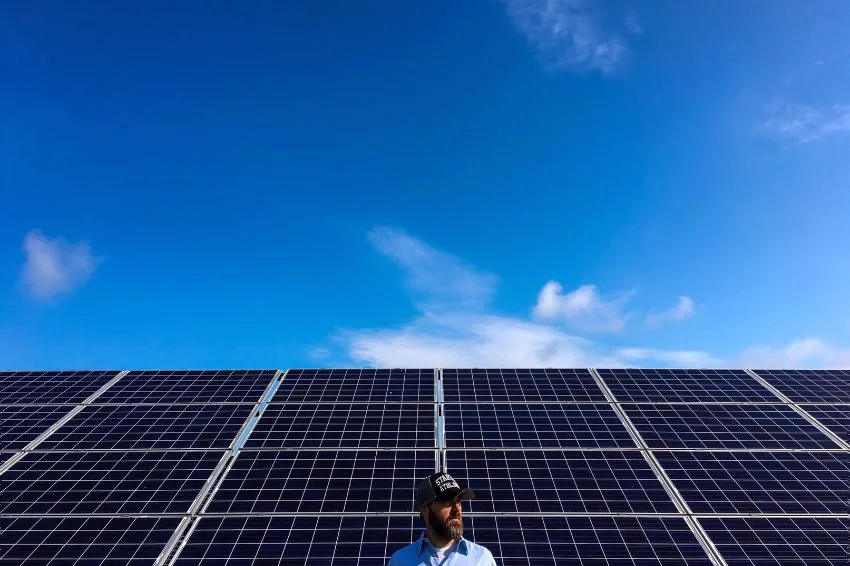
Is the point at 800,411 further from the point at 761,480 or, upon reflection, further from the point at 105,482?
the point at 105,482

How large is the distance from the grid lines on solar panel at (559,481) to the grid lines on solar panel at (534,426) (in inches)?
16.1

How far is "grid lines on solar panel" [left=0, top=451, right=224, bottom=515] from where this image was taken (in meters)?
10.9

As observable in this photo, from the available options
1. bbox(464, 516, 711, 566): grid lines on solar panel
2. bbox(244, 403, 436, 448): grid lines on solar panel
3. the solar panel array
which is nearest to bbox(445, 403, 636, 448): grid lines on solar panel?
the solar panel array

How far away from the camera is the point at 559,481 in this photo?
38.7 feet

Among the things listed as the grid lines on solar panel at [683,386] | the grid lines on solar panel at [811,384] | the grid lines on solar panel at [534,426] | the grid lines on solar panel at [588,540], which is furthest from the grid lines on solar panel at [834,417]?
the grid lines on solar panel at [588,540]

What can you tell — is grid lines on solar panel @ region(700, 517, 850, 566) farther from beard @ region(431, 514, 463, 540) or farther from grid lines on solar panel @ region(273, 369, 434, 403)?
beard @ region(431, 514, 463, 540)

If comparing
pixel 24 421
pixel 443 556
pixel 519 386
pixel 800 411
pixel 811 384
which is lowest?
pixel 443 556

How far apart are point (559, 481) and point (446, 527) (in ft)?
30.0

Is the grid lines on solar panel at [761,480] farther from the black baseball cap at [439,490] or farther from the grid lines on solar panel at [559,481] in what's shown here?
the black baseball cap at [439,490]

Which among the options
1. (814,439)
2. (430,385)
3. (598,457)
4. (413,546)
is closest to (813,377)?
(814,439)

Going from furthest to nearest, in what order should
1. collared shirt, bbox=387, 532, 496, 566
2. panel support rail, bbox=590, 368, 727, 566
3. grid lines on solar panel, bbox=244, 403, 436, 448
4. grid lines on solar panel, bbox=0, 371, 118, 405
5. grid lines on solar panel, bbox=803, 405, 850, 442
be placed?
grid lines on solar panel, bbox=0, 371, 118, 405
grid lines on solar panel, bbox=803, 405, 850, 442
grid lines on solar panel, bbox=244, 403, 436, 448
panel support rail, bbox=590, 368, 727, 566
collared shirt, bbox=387, 532, 496, 566

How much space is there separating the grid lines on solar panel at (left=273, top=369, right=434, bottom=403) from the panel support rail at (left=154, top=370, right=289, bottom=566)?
1.08 m

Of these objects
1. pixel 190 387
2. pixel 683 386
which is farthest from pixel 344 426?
pixel 683 386

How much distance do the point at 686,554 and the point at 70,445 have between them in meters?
14.8
